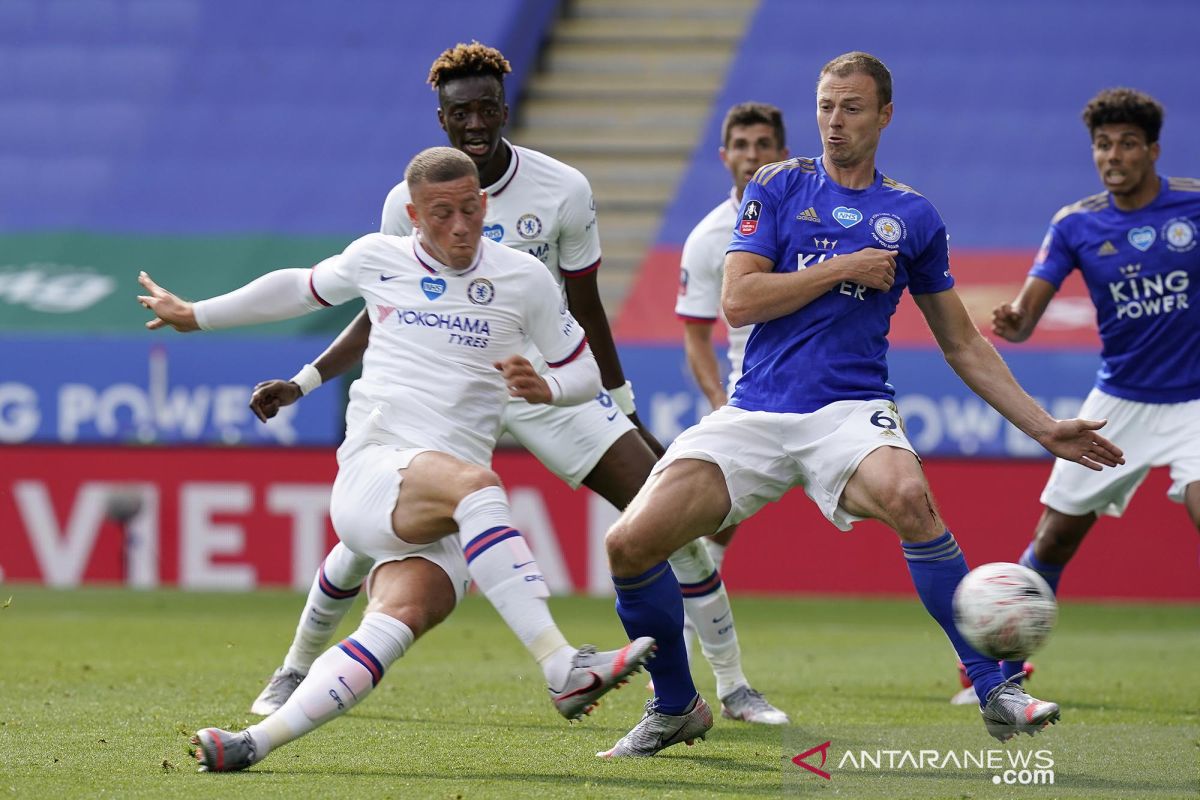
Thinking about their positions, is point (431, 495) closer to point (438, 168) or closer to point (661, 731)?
point (438, 168)

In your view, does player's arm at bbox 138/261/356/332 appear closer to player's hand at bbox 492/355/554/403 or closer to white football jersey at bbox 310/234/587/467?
white football jersey at bbox 310/234/587/467

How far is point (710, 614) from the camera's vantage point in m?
6.83

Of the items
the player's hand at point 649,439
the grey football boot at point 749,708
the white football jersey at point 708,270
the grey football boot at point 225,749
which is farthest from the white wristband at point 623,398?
the grey football boot at point 225,749

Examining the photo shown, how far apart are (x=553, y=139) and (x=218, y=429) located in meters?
6.00

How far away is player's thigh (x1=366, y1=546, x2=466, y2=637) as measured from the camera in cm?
519

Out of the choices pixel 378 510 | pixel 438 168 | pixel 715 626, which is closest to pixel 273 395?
pixel 378 510

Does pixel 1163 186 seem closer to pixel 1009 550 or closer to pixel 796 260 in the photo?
pixel 796 260

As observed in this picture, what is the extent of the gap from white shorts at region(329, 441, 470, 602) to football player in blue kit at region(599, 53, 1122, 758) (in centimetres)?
52

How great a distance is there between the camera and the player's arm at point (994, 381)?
5.51 metres

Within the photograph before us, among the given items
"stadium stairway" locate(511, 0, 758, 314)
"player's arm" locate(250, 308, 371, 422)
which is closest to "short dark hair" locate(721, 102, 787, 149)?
"player's arm" locate(250, 308, 371, 422)

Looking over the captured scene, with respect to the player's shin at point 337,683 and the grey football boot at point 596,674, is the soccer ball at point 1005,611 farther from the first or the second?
the player's shin at point 337,683

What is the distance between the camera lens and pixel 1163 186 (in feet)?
24.4

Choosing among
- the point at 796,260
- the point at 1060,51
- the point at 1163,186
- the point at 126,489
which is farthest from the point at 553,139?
the point at 796,260

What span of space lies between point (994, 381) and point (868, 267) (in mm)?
648
